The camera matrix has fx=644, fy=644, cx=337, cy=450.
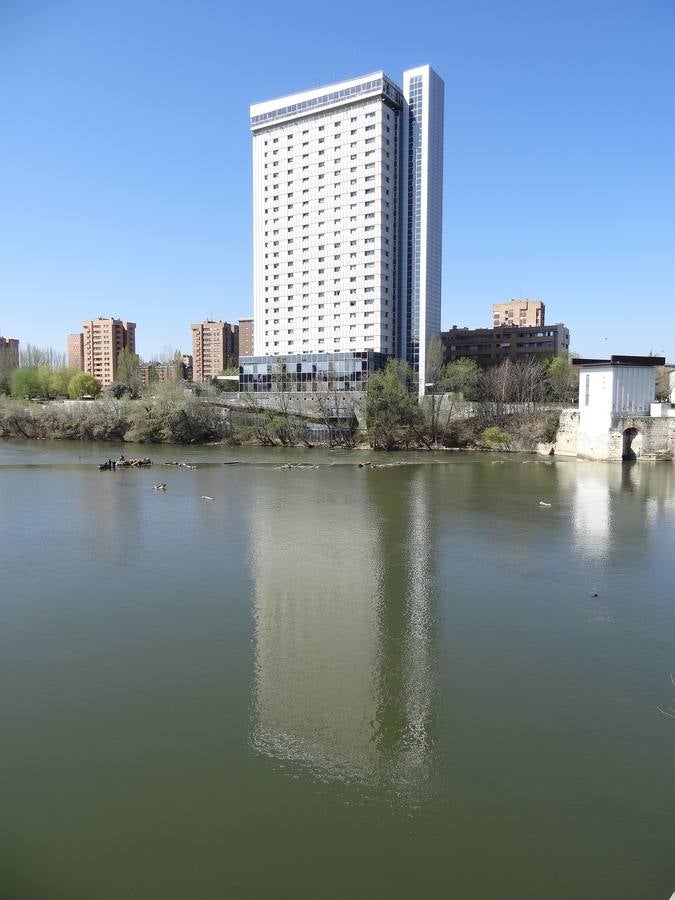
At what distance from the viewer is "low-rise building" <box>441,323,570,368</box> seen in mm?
83375

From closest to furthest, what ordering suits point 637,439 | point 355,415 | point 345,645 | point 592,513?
point 345,645 < point 592,513 < point 637,439 < point 355,415

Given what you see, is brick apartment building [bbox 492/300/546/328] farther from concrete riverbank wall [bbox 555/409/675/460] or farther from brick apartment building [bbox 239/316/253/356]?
concrete riverbank wall [bbox 555/409/675/460]

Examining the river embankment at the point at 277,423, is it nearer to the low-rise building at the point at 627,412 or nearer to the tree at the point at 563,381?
the low-rise building at the point at 627,412

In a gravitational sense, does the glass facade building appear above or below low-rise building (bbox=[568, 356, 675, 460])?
above

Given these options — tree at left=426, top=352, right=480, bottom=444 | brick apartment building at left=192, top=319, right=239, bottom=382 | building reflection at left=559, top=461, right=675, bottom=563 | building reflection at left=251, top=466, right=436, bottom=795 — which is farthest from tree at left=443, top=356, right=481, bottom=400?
brick apartment building at left=192, top=319, right=239, bottom=382

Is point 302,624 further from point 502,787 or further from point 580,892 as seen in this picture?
point 580,892

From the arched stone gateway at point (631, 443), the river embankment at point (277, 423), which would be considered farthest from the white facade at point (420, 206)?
the arched stone gateway at point (631, 443)

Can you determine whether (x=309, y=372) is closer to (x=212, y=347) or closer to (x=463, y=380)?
(x=463, y=380)

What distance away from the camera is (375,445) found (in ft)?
167

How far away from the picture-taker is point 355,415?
5612 centimetres

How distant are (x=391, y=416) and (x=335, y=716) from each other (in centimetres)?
4185

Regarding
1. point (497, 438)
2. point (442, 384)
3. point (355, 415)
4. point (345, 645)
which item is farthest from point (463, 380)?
point (345, 645)

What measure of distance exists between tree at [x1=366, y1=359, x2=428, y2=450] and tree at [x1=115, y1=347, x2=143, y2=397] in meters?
29.3

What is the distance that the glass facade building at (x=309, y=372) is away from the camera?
66.4 metres
